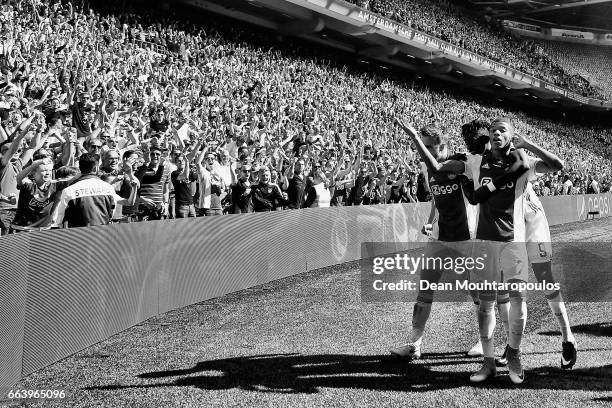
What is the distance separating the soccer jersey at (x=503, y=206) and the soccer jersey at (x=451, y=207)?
0.59 metres

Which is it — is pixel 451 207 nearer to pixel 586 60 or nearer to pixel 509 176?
pixel 509 176

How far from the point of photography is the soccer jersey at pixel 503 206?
5809mm

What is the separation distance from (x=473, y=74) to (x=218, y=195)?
121 feet

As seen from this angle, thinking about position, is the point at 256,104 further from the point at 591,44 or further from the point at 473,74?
the point at 591,44

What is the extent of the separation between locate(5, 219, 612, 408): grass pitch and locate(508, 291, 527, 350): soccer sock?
1.23 ft

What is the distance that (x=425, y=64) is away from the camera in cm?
4369

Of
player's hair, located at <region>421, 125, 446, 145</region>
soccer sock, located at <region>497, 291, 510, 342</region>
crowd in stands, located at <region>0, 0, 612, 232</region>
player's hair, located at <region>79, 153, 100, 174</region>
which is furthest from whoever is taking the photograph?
crowd in stands, located at <region>0, 0, 612, 232</region>

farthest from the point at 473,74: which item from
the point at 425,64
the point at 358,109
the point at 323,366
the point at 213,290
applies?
the point at 323,366

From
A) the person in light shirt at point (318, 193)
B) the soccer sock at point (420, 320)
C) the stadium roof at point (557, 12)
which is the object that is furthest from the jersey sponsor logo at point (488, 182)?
the stadium roof at point (557, 12)

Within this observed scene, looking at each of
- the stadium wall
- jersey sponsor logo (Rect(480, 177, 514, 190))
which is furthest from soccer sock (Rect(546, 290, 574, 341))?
the stadium wall

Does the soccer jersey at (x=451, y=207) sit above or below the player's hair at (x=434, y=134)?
below

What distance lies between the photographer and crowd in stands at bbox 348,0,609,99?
39719mm

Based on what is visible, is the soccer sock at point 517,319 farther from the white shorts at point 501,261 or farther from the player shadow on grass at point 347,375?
the player shadow on grass at point 347,375

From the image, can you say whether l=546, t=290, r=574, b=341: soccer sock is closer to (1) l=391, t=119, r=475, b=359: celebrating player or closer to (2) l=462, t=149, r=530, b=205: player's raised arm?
(1) l=391, t=119, r=475, b=359: celebrating player
